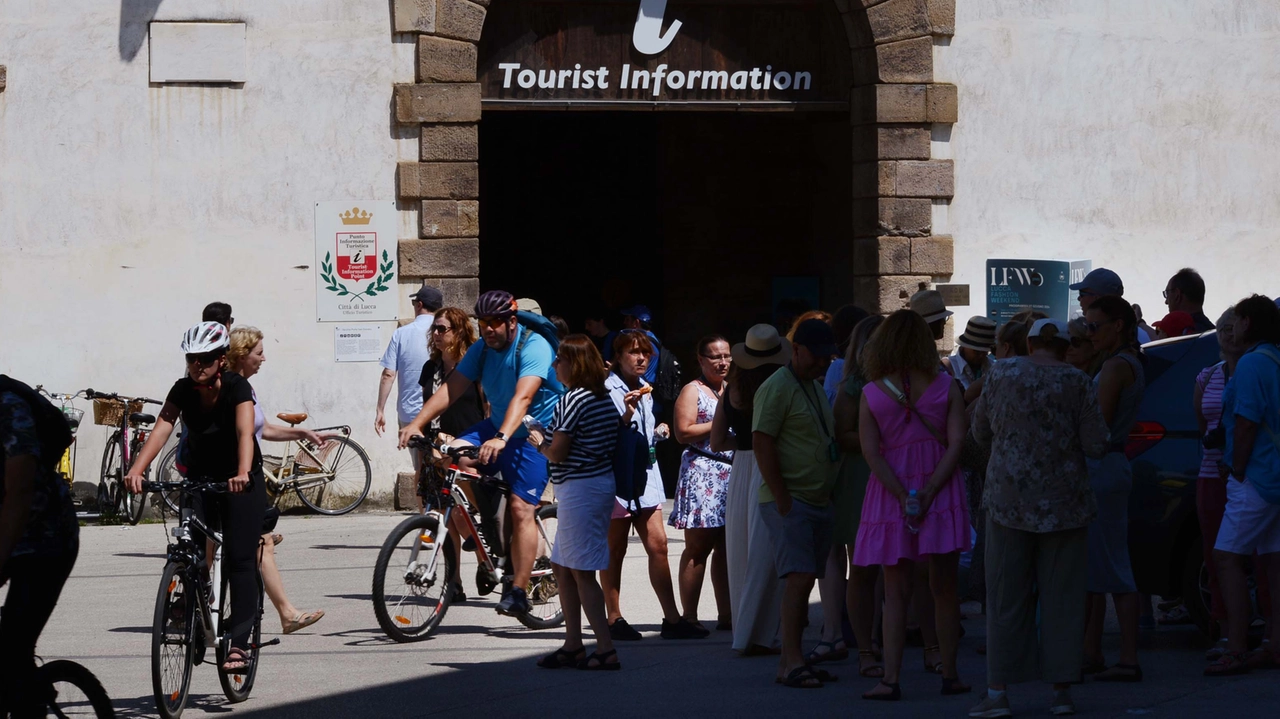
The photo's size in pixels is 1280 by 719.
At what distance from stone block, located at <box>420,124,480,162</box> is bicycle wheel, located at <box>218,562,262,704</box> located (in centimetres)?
691

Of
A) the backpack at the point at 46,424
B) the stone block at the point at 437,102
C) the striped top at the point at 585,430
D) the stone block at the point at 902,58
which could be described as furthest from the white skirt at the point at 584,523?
the stone block at the point at 902,58

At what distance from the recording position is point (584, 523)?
7.32m

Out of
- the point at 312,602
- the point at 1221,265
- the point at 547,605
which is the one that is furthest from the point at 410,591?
the point at 1221,265

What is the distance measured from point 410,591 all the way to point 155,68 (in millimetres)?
6761

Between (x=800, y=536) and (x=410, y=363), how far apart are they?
5.16 m

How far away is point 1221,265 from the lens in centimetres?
1455

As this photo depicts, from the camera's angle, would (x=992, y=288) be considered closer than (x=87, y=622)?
No

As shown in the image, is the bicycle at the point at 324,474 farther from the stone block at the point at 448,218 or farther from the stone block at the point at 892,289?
the stone block at the point at 892,289

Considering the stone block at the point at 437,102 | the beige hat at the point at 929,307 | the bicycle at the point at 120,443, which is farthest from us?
the stone block at the point at 437,102

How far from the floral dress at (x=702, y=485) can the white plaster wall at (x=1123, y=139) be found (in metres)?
6.45

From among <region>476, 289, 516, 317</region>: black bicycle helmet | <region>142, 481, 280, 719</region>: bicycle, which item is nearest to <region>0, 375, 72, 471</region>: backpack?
<region>142, 481, 280, 719</region>: bicycle

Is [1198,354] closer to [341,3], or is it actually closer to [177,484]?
[177,484]

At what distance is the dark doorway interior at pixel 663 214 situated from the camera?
18.1 meters

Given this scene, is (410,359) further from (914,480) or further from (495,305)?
(914,480)
